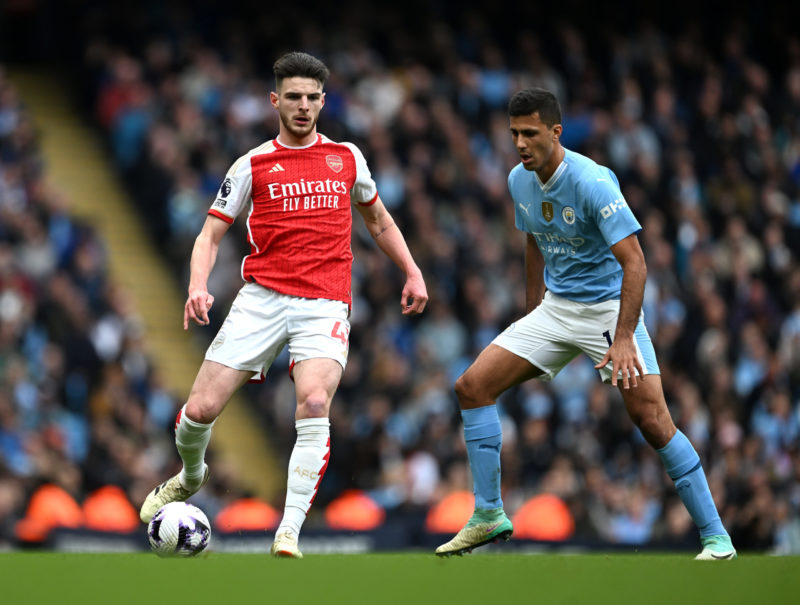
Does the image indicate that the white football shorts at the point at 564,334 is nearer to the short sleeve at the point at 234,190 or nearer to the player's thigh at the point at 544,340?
the player's thigh at the point at 544,340

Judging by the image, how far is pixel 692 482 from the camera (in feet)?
23.6

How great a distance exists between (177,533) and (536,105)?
2.96m

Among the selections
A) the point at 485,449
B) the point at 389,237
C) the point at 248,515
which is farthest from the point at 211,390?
the point at 248,515

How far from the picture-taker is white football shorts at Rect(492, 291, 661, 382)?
7.32m

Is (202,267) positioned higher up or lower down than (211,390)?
higher up

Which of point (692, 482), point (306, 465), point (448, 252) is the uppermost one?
point (448, 252)

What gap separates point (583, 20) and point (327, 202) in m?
14.2

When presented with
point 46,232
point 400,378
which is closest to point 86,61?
point 46,232

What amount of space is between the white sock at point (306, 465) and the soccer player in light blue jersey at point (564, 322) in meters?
0.89

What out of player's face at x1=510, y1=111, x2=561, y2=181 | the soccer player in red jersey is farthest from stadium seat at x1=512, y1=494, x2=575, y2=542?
player's face at x1=510, y1=111, x2=561, y2=181

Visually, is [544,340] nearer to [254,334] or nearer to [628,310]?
[628,310]

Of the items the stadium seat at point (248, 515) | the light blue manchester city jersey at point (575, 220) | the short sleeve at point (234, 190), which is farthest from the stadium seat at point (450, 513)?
the short sleeve at point (234, 190)

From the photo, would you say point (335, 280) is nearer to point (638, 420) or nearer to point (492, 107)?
point (638, 420)

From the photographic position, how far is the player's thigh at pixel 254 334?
23.5ft
